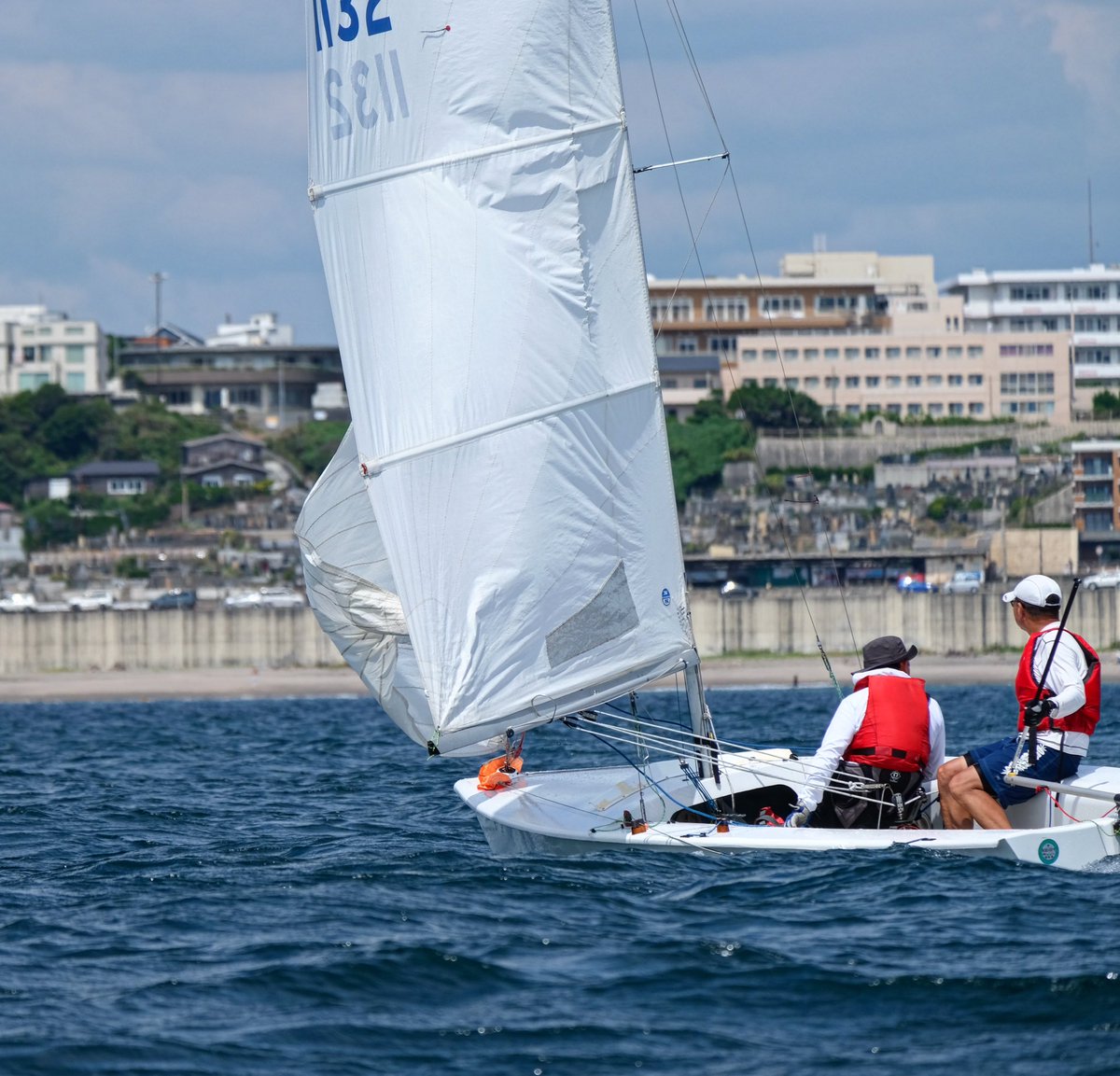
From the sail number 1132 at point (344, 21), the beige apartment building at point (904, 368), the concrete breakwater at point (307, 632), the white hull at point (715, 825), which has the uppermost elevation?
the beige apartment building at point (904, 368)

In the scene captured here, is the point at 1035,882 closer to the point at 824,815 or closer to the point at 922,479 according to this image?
the point at 824,815

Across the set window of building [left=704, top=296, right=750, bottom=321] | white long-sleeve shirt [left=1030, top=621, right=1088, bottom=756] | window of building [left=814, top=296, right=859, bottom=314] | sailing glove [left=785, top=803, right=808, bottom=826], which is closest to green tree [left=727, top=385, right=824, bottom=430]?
window of building [left=704, top=296, right=750, bottom=321]

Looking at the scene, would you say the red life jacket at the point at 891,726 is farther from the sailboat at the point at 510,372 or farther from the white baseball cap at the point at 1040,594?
the sailboat at the point at 510,372

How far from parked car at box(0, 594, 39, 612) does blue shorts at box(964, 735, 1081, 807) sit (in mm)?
52592

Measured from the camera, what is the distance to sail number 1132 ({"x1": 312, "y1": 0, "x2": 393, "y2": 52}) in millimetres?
11148

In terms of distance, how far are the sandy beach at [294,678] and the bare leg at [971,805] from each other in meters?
36.0

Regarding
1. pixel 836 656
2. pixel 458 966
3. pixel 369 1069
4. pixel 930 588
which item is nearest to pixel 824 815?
pixel 458 966

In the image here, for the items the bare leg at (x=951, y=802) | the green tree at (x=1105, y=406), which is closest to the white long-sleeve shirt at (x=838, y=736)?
the bare leg at (x=951, y=802)

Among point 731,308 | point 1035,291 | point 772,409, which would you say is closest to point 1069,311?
point 1035,291

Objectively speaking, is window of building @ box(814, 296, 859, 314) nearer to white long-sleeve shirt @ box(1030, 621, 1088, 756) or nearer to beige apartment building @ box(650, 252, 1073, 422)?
Result: beige apartment building @ box(650, 252, 1073, 422)

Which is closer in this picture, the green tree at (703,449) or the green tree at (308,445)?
the green tree at (703,449)

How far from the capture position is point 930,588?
58938mm

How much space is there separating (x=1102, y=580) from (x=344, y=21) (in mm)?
51545

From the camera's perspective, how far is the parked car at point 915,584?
56.9 metres
